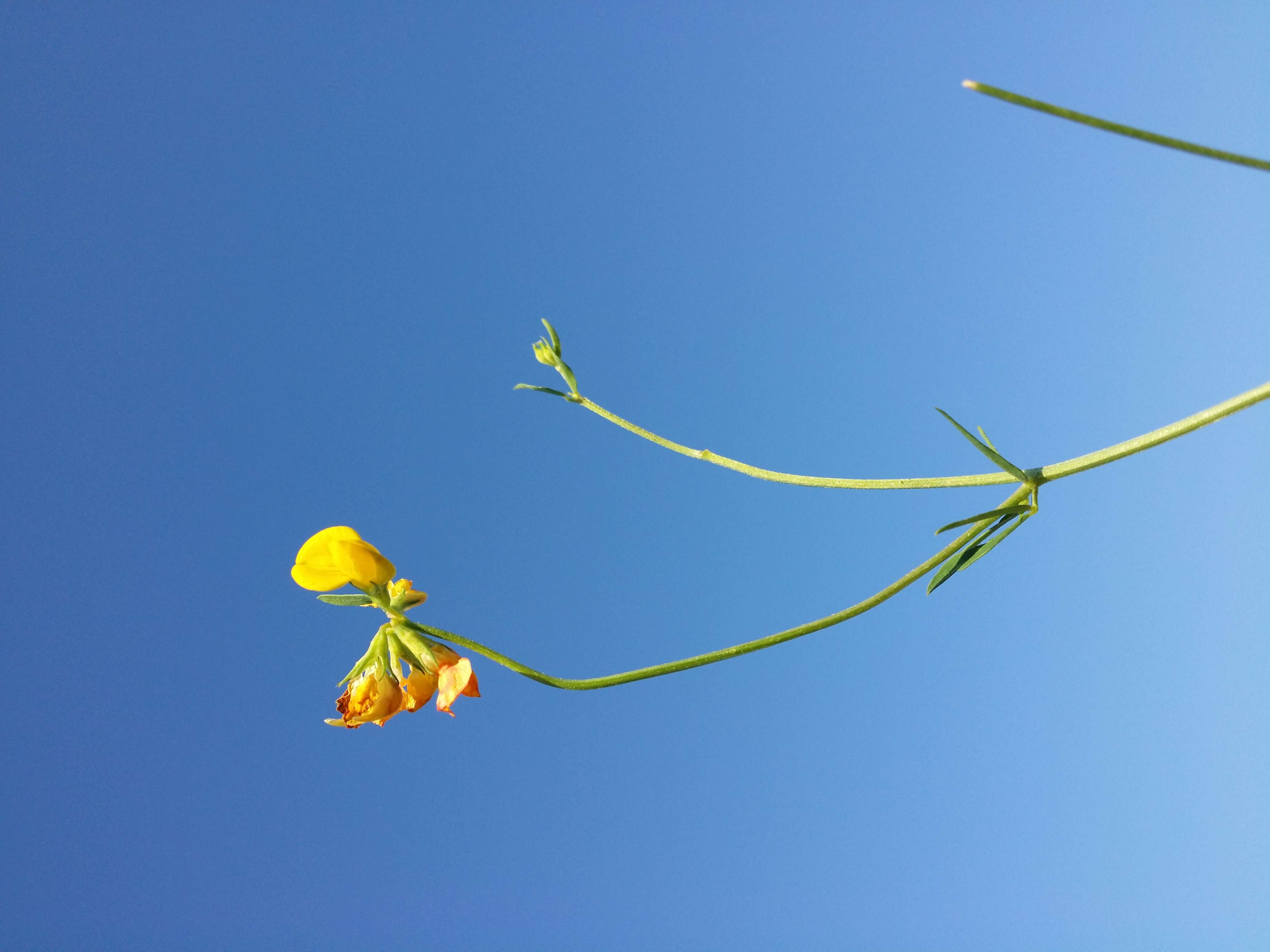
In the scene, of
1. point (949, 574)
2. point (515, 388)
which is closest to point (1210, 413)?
point (949, 574)

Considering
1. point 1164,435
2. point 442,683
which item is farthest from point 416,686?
Result: point 1164,435

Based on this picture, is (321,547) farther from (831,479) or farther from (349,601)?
(831,479)

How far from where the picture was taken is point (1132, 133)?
1.10m

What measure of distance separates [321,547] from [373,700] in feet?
1.44

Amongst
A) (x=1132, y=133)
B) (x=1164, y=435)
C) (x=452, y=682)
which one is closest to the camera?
(x=1132, y=133)

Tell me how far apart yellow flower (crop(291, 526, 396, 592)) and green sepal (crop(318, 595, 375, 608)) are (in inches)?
1.3

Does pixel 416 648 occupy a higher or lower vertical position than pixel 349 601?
lower

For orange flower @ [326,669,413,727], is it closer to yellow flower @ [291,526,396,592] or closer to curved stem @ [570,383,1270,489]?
yellow flower @ [291,526,396,592]

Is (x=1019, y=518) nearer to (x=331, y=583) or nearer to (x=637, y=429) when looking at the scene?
(x=637, y=429)

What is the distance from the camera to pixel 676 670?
181 centimetres

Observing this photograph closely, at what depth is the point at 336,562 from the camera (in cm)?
235

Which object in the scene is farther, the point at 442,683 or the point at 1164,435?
the point at 442,683

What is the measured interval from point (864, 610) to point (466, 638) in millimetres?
882

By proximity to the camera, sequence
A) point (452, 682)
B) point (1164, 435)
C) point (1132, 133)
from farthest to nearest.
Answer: point (452, 682), point (1164, 435), point (1132, 133)
